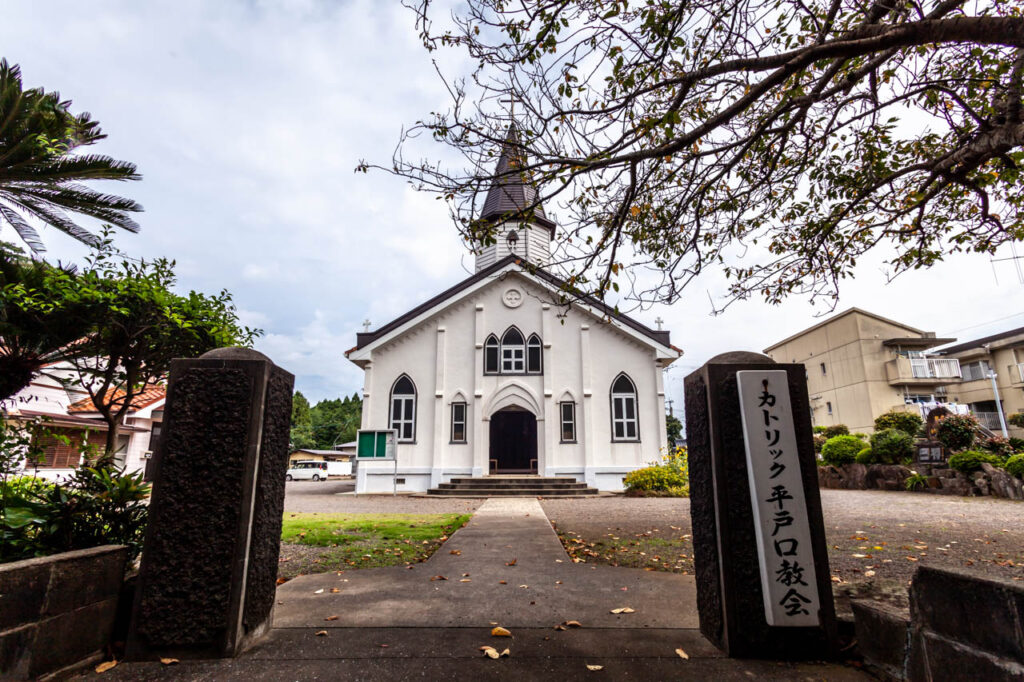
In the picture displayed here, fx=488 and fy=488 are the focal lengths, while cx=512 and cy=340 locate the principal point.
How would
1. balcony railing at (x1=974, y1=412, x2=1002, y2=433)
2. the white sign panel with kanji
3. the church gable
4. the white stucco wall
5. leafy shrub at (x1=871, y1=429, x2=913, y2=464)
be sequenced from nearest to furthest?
the white sign panel with kanji, leafy shrub at (x1=871, y1=429, x2=913, y2=464), the white stucco wall, the church gable, balcony railing at (x1=974, y1=412, x2=1002, y2=433)

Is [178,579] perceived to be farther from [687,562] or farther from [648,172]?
[648,172]

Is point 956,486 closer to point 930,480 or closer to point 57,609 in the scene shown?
point 930,480

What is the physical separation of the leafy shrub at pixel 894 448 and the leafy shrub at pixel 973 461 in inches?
105

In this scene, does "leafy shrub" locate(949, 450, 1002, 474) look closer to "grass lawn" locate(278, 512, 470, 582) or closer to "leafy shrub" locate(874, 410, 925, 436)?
"leafy shrub" locate(874, 410, 925, 436)

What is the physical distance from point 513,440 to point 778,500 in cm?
1812

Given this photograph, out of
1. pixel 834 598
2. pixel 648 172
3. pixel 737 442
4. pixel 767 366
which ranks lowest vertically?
pixel 834 598

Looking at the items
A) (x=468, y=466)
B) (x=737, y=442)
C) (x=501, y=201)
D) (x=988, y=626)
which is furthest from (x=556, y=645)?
(x=501, y=201)

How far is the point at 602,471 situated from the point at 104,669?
16.1m

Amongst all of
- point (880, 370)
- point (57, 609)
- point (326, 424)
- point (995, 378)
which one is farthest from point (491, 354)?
point (326, 424)

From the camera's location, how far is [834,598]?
328cm

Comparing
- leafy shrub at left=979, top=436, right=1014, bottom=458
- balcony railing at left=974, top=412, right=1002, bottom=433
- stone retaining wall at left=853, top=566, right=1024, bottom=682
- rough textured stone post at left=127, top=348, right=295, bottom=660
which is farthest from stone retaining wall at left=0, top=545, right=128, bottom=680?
balcony railing at left=974, top=412, right=1002, bottom=433

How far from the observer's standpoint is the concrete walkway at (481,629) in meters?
2.82

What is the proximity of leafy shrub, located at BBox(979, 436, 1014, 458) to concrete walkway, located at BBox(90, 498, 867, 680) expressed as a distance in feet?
50.1

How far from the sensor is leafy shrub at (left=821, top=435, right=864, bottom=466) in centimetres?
1725
